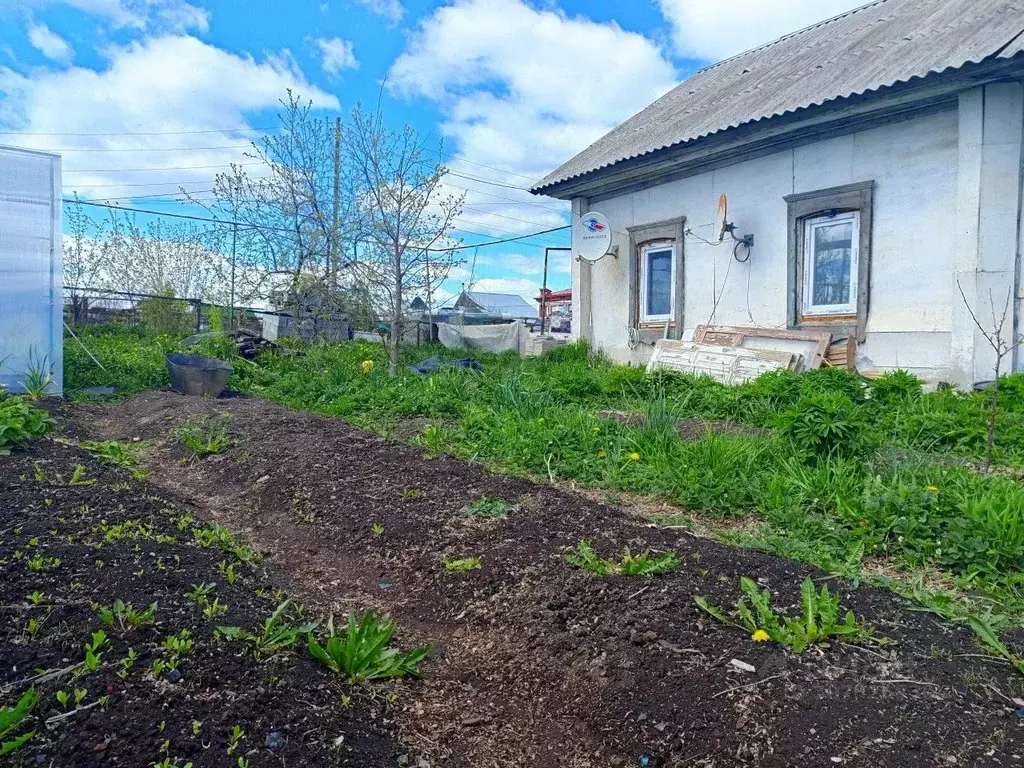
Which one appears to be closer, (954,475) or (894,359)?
(954,475)

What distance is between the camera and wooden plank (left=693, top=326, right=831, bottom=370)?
748 centimetres

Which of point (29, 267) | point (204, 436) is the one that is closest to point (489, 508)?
point (204, 436)

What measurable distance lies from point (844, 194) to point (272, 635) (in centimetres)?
740

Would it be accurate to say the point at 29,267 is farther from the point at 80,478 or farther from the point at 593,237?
the point at 593,237

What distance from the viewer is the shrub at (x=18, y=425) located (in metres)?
4.43

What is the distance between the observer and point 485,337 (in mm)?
13898

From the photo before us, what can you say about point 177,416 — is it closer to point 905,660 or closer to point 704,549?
point 704,549

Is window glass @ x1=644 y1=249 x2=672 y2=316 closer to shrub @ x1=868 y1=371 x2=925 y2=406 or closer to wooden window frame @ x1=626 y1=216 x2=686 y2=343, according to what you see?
wooden window frame @ x1=626 y1=216 x2=686 y2=343

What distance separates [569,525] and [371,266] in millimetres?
6714

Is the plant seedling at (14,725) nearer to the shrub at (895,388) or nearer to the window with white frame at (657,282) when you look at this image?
the shrub at (895,388)

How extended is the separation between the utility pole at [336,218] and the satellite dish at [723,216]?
523cm

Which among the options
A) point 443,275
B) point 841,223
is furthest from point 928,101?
point 443,275

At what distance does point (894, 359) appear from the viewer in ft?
23.1

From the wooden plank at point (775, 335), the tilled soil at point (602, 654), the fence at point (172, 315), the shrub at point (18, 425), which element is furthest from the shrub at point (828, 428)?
the fence at point (172, 315)
